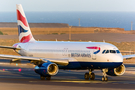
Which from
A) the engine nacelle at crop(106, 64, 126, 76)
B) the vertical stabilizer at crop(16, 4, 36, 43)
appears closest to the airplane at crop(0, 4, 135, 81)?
the engine nacelle at crop(106, 64, 126, 76)

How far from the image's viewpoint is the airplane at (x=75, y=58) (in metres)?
36.0

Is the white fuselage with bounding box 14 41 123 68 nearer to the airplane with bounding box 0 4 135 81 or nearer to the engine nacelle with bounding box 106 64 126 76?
→ the airplane with bounding box 0 4 135 81

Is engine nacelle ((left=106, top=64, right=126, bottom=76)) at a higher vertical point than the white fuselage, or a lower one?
lower

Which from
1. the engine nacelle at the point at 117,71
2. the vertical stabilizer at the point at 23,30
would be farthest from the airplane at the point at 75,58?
the vertical stabilizer at the point at 23,30

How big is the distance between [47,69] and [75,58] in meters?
4.11

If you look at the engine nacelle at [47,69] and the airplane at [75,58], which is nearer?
the engine nacelle at [47,69]

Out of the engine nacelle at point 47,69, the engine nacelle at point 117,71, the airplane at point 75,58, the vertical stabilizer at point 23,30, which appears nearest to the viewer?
the engine nacelle at point 47,69

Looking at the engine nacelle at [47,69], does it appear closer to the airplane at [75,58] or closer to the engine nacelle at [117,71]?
the airplane at [75,58]

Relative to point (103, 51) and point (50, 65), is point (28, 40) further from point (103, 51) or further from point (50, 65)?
point (103, 51)

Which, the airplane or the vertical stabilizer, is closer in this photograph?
the airplane

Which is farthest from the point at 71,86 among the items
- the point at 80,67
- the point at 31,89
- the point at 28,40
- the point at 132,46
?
the point at 132,46

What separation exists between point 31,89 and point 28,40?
1749 centimetres

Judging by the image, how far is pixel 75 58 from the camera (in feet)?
125

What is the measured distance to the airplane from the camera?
3597 cm
